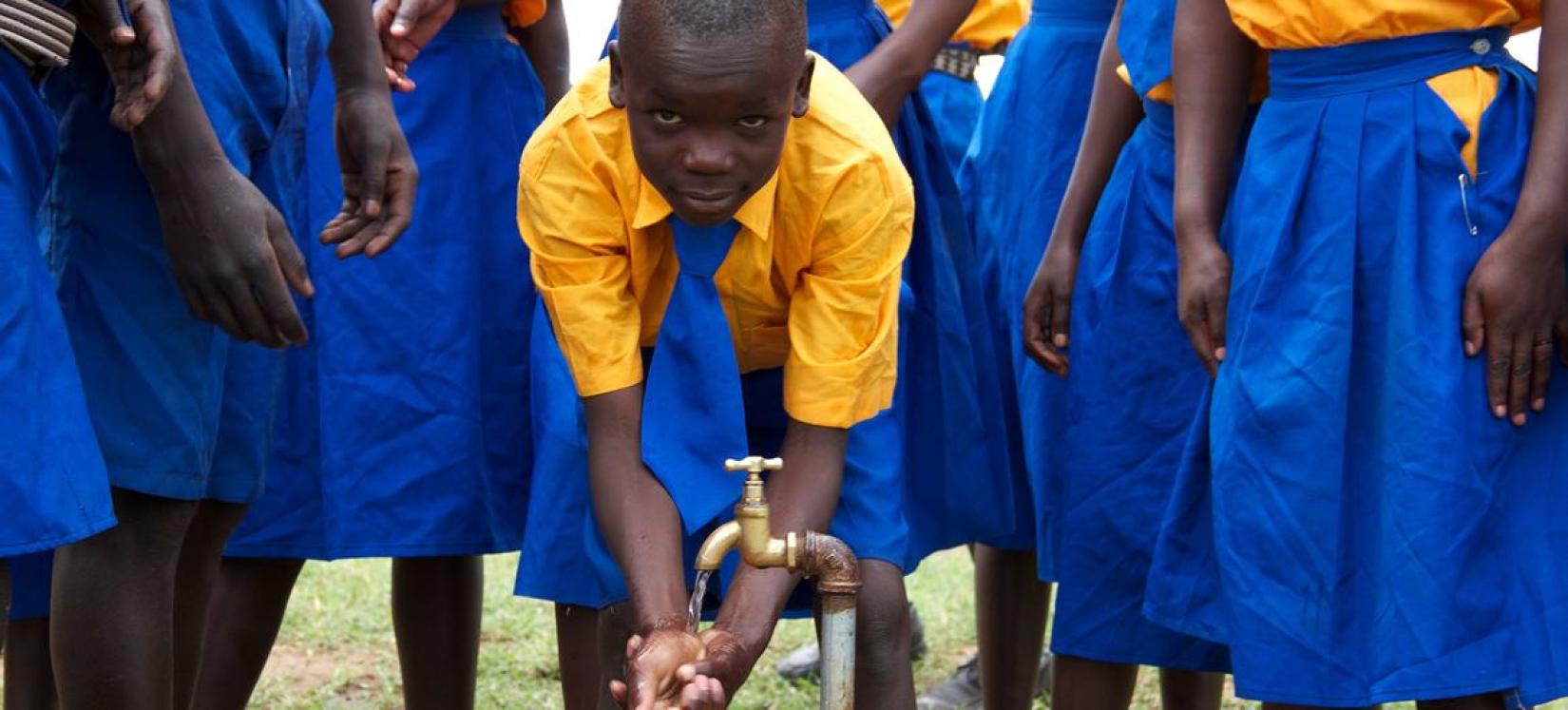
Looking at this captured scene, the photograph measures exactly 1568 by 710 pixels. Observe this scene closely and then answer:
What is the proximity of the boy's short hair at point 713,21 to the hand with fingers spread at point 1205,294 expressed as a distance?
0.74 metres

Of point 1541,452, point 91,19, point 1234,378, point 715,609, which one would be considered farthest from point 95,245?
point 1541,452

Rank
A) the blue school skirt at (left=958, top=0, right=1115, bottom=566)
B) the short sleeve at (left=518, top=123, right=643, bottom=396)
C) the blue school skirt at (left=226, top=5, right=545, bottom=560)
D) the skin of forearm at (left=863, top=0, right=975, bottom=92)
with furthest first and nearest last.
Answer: the blue school skirt at (left=958, top=0, right=1115, bottom=566), the blue school skirt at (left=226, top=5, right=545, bottom=560), the skin of forearm at (left=863, top=0, right=975, bottom=92), the short sleeve at (left=518, top=123, right=643, bottom=396)

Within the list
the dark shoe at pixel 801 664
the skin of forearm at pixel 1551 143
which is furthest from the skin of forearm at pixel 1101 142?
the dark shoe at pixel 801 664

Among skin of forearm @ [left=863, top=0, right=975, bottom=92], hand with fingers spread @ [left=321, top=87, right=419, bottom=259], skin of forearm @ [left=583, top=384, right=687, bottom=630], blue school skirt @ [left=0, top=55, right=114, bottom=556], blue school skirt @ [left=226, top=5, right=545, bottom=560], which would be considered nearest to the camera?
blue school skirt @ [left=0, top=55, right=114, bottom=556]

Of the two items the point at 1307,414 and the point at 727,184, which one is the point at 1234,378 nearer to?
the point at 1307,414

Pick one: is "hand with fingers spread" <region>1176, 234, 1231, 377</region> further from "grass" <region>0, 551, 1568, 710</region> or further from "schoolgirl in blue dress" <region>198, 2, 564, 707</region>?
"grass" <region>0, 551, 1568, 710</region>

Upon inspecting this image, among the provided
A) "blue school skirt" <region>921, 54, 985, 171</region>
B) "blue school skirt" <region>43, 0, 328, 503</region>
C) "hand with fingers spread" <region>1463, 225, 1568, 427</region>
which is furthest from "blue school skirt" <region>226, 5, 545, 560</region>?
"hand with fingers spread" <region>1463, 225, 1568, 427</region>

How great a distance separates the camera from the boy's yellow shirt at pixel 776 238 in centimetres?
292

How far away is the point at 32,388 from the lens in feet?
7.82

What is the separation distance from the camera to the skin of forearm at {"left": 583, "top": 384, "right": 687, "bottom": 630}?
2.80 meters

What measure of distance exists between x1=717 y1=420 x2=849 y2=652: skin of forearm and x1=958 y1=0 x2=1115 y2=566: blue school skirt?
1032mm

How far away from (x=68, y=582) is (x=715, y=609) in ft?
3.23

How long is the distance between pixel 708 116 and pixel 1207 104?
87 cm

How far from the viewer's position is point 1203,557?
3.19 meters
